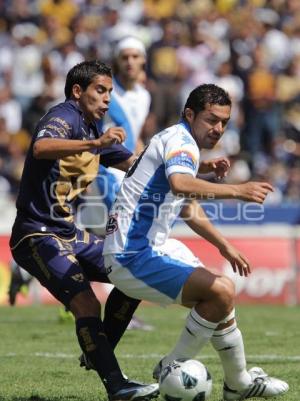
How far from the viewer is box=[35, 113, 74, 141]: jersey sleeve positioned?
662 centimetres

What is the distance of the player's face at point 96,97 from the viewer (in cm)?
700

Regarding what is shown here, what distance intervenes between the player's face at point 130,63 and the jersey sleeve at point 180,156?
15.5 ft

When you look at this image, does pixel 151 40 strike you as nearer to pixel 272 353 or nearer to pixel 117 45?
pixel 117 45

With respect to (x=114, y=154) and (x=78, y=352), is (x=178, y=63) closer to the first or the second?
(x=78, y=352)

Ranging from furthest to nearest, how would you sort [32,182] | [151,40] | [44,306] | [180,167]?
Answer: 1. [151,40]
2. [44,306]
3. [32,182]
4. [180,167]

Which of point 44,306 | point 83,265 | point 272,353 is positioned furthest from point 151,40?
point 83,265

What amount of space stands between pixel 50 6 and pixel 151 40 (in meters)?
2.48

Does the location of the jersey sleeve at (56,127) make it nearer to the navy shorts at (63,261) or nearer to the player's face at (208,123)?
the navy shorts at (63,261)

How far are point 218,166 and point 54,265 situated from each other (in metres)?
1.35

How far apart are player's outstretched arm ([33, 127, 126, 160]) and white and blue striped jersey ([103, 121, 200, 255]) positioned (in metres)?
0.26

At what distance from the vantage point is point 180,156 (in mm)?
6156

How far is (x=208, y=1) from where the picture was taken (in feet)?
69.5

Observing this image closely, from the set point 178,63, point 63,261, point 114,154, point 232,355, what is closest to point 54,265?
point 63,261

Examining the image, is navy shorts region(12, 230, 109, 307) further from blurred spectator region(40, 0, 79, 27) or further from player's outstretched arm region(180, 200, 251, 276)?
blurred spectator region(40, 0, 79, 27)
